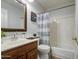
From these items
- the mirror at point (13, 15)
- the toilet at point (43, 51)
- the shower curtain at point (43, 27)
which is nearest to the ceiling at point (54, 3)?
the shower curtain at point (43, 27)

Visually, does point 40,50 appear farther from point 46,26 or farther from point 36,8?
point 36,8

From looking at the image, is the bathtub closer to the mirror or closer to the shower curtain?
the shower curtain

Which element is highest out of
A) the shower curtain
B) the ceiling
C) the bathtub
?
the ceiling

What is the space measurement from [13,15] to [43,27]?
1751 mm

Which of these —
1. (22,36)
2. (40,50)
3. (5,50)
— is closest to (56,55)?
(40,50)

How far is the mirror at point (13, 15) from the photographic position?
184 centimetres

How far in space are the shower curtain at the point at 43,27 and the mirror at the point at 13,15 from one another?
114 centimetres

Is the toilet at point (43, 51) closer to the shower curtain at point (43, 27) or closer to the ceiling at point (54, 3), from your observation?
the shower curtain at point (43, 27)

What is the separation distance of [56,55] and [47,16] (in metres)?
1.66

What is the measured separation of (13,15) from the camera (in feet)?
7.10

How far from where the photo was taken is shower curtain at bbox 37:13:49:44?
3.56 metres

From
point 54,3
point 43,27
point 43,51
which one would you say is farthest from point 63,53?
point 54,3

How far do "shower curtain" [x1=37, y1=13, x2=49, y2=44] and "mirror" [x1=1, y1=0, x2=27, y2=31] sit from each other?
3.74 feet

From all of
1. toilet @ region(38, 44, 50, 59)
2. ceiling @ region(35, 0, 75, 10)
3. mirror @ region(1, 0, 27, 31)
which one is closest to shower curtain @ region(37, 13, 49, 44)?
ceiling @ region(35, 0, 75, 10)
